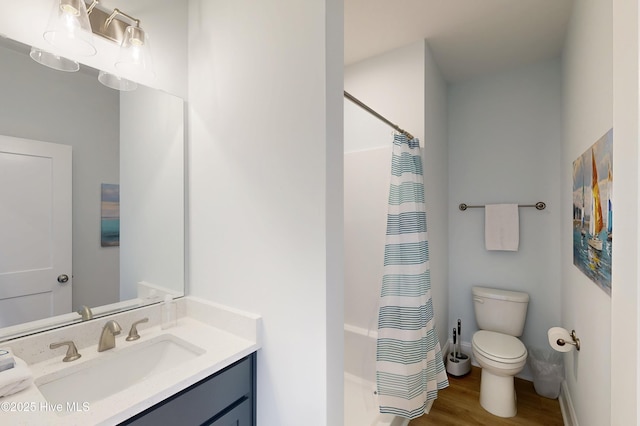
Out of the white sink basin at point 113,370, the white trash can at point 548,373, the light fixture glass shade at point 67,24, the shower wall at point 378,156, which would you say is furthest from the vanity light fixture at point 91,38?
the white trash can at point 548,373

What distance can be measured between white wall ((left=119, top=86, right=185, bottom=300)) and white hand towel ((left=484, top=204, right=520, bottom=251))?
8.21ft

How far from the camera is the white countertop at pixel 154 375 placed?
73 centimetres

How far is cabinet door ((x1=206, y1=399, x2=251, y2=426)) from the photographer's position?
3.33ft

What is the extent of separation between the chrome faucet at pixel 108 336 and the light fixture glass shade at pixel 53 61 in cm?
102

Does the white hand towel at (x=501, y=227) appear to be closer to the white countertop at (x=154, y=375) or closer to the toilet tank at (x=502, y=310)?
the toilet tank at (x=502, y=310)

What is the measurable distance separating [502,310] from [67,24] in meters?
3.15

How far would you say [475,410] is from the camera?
1970mm

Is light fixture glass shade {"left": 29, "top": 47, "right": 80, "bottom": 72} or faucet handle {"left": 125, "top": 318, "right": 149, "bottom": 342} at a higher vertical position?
light fixture glass shade {"left": 29, "top": 47, "right": 80, "bottom": 72}

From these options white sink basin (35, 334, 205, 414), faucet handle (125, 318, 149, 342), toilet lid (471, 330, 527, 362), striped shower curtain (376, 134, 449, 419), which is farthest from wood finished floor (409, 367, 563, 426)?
faucet handle (125, 318, 149, 342)

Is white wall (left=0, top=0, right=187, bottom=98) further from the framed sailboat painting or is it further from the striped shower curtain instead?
the framed sailboat painting

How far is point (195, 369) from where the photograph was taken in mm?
956

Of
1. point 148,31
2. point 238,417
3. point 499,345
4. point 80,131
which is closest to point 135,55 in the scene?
point 148,31

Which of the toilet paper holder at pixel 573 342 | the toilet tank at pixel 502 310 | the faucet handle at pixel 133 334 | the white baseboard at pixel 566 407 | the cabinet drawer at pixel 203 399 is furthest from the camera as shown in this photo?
the toilet tank at pixel 502 310

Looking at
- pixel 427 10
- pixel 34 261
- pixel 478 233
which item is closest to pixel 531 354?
pixel 478 233
